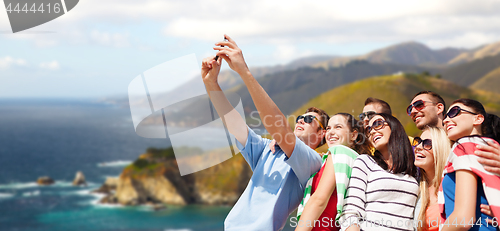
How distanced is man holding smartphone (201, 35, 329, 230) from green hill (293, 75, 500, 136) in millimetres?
72086

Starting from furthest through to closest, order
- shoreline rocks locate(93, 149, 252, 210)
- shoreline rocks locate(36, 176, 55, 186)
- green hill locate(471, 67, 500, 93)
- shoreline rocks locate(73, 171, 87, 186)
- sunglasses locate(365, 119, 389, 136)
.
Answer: shoreline rocks locate(36, 176, 55, 186), shoreline rocks locate(73, 171, 87, 186), green hill locate(471, 67, 500, 93), shoreline rocks locate(93, 149, 252, 210), sunglasses locate(365, 119, 389, 136)

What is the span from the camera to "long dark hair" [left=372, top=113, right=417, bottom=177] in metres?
3.70

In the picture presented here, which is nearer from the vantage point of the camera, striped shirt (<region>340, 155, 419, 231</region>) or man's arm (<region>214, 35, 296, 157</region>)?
man's arm (<region>214, 35, 296, 157</region>)

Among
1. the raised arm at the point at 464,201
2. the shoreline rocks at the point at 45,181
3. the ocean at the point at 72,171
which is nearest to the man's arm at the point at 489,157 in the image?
the raised arm at the point at 464,201

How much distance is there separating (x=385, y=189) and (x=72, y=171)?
13479 cm

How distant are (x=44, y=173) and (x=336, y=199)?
143 m

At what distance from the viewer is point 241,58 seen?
3238mm

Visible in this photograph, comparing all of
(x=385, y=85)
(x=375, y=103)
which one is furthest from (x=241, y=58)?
(x=385, y=85)

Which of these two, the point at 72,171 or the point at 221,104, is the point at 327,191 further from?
the point at 72,171

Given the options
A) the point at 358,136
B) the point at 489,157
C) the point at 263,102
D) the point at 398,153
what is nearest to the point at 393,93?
the point at 358,136

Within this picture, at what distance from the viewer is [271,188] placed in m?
3.66

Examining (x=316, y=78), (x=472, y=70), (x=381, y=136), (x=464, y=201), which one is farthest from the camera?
(x=316, y=78)

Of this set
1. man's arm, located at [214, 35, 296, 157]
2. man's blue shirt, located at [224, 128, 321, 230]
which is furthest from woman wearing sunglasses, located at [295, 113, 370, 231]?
man's arm, located at [214, 35, 296, 157]

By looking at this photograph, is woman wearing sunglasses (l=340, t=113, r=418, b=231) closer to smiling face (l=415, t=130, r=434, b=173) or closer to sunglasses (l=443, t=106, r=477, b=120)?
smiling face (l=415, t=130, r=434, b=173)
